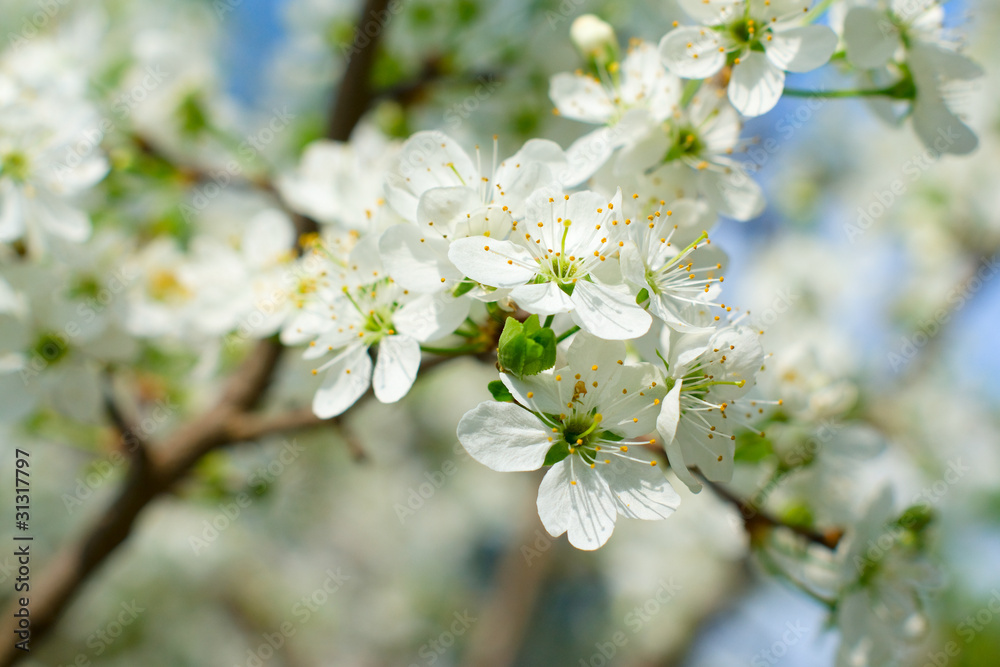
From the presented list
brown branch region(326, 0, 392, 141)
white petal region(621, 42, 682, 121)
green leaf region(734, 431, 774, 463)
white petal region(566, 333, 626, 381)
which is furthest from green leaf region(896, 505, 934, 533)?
brown branch region(326, 0, 392, 141)

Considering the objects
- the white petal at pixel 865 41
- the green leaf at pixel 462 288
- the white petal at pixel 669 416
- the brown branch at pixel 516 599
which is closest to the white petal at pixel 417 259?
the green leaf at pixel 462 288

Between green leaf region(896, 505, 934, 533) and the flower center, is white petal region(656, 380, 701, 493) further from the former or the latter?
the flower center

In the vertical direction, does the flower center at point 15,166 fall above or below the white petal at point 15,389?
above

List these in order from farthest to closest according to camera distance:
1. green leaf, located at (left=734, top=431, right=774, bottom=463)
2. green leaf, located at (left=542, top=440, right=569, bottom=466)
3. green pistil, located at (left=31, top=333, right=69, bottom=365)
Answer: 1. green pistil, located at (left=31, top=333, right=69, bottom=365)
2. green leaf, located at (left=734, top=431, right=774, bottom=463)
3. green leaf, located at (left=542, top=440, right=569, bottom=466)

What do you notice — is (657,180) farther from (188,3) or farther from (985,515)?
(985,515)

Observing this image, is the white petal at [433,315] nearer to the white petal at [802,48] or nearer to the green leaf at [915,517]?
the white petal at [802,48]

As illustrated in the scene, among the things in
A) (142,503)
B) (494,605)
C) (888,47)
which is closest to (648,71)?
(888,47)
